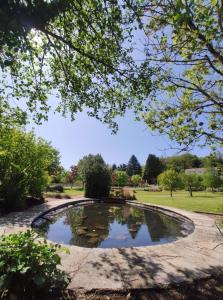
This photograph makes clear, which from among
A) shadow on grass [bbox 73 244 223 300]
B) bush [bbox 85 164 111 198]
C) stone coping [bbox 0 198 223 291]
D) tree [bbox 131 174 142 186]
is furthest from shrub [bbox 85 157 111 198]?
tree [bbox 131 174 142 186]

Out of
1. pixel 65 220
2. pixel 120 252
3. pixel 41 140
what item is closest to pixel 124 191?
pixel 41 140

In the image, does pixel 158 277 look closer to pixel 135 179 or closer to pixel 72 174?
pixel 72 174

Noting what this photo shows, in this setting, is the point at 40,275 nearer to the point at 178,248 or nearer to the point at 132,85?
the point at 178,248

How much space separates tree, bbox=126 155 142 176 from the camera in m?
81.6

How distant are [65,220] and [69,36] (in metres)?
8.21

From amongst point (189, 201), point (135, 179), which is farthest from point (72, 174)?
point (189, 201)

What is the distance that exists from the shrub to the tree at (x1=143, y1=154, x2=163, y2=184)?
157 feet

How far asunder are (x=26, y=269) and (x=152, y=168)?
223 feet

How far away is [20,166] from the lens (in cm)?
1323

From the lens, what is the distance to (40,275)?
285cm

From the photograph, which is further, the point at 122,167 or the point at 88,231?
the point at 122,167

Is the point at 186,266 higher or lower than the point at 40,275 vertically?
lower

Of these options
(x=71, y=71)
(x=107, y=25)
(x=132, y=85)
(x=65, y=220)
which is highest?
(x=107, y=25)

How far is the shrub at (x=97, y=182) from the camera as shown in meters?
22.3
